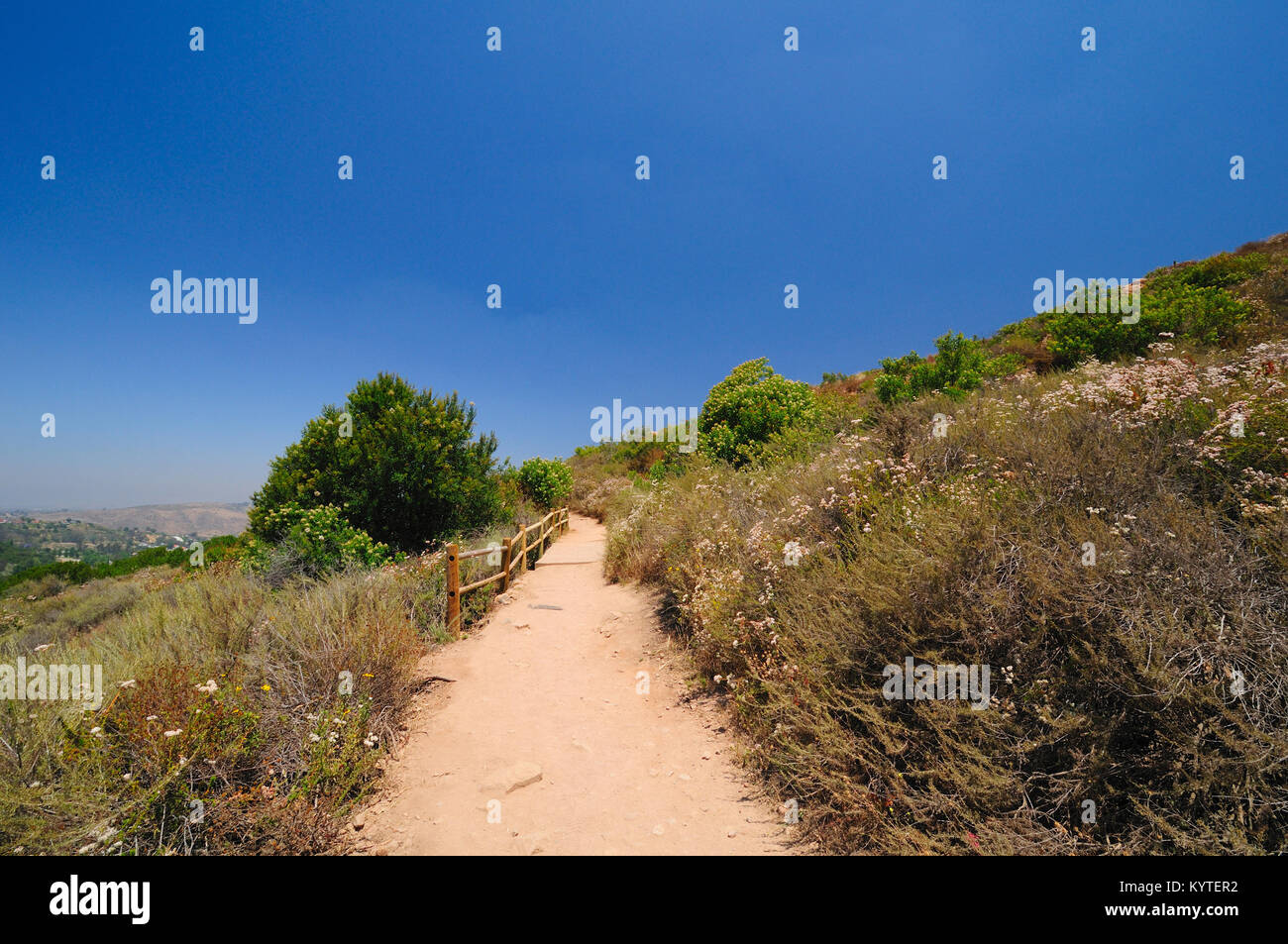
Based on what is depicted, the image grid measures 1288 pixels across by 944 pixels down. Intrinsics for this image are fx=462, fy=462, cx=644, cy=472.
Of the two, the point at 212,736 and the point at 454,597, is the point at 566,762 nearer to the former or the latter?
the point at 212,736

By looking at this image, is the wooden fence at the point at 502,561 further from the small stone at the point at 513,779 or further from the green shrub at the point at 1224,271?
the green shrub at the point at 1224,271

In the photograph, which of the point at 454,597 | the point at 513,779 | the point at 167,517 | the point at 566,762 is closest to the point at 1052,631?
the point at 566,762

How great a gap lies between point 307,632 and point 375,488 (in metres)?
6.92

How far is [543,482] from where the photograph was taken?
20.3 meters

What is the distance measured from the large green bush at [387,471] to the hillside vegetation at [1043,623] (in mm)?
8441

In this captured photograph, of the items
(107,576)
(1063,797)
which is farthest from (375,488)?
(107,576)

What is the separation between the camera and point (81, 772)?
9.50ft

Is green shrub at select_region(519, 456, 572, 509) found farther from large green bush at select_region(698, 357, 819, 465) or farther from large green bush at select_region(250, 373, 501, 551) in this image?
large green bush at select_region(698, 357, 819, 465)

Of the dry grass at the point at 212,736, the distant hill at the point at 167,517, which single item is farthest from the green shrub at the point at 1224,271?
the distant hill at the point at 167,517

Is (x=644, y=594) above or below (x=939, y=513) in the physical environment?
below

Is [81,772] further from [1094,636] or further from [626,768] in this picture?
[1094,636]

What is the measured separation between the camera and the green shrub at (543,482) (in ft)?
66.2

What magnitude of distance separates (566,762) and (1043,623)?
3.99 metres
